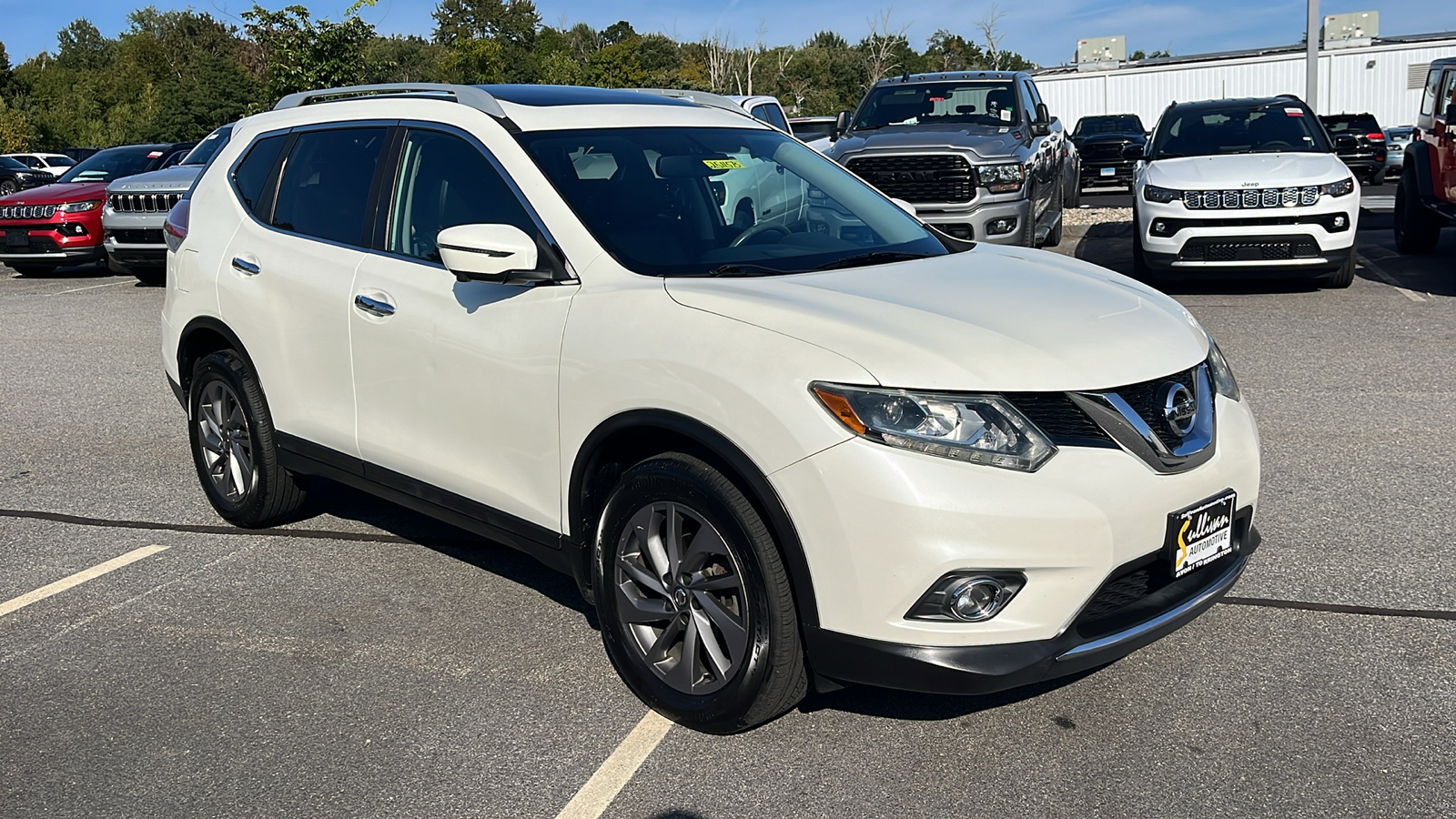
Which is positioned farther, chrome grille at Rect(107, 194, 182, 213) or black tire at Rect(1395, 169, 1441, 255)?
chrome grille at Rect(107, 194, 182, 213)

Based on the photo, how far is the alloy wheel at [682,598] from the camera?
11.2ft

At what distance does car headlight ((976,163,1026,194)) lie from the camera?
11.4 m

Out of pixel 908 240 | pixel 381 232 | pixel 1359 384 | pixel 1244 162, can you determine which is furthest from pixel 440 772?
pixel 1244 162

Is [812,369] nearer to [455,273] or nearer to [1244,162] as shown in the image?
[455,273]

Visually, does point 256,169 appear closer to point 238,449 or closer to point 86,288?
point 238,449

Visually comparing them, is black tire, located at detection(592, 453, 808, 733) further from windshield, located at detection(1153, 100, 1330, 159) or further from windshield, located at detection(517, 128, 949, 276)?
windshield, located at detection(1153, 100, 1330, 159)

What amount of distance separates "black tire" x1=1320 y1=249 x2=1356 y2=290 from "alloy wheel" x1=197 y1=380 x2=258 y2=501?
31.2ft

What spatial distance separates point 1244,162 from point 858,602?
9585 millimetres

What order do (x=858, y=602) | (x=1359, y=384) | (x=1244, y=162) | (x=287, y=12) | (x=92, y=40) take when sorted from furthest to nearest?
Answer: (x=92, y=40) → (x=287, y=12) → (x=1244, y=162) → (x=1359, y=384) → (x=858, y=602)

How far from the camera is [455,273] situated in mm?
3885

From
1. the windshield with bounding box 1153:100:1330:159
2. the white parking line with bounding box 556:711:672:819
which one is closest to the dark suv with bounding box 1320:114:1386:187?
the windshield with bounding box 1153:100:1330:159

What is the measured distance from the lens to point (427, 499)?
14.4 feet

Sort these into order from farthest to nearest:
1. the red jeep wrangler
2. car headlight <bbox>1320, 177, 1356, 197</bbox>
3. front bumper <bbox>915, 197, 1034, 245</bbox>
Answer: the red jeep wrangler
front bumper <bbox>915, 197, 1034, 245</bbox>
car headlight <bbox>1320, 177, 1356, 197</bbox>

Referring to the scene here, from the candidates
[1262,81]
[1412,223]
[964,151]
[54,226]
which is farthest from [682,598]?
[1262,81]
